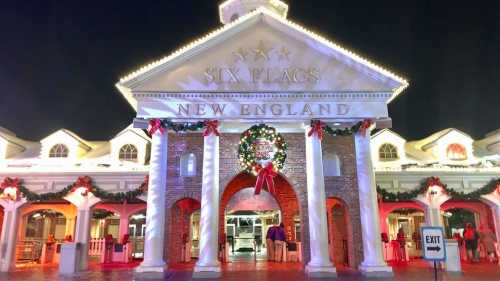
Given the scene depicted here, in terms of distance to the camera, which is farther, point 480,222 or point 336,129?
point 480,222

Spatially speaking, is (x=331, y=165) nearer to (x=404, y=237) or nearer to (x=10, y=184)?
(x=404, y=237)

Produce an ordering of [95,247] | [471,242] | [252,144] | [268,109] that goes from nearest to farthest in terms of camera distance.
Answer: [268,109], [252,144], [471,242], [95,247]

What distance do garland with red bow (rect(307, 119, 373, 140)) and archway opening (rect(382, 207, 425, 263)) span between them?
24.3 feet

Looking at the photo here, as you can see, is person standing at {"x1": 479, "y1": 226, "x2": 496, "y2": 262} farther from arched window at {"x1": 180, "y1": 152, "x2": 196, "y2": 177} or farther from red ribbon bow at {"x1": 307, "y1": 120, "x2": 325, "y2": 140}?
arched window at {"x1": 180, "y1": 152, "x2": 196, "y2": 177}

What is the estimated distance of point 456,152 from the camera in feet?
76.1

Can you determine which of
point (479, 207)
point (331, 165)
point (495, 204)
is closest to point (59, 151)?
point (331, 165)

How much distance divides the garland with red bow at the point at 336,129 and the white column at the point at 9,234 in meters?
14.8

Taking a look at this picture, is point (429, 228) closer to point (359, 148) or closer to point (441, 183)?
point (359, 148)

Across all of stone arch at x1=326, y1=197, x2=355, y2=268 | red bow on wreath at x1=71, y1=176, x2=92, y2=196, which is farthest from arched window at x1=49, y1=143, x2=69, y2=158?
stone arch at x1=326, y1=197, x2=355, y2=268

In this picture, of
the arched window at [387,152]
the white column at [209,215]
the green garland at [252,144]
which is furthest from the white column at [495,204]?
the white column at [209,215]

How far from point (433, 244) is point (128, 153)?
1770 centimetres

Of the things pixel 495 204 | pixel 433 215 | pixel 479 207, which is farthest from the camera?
pixel 479 207

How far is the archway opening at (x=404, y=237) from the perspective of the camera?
21203 millimetres

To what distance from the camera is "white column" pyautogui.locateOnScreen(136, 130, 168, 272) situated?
14.5 meters
